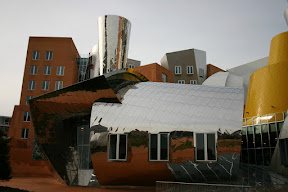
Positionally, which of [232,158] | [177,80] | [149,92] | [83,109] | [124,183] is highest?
[177,80]

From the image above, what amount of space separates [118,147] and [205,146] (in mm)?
4308

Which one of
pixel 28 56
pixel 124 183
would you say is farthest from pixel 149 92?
pixel 28 56

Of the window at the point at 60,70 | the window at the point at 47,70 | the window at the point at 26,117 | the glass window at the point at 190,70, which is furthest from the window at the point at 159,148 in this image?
the glass window at the point at 190,70

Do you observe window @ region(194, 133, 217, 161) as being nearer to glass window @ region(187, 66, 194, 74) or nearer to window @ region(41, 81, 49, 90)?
window @ region(41, 81, 49, 90)

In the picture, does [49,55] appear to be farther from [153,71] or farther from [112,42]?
[112,42]

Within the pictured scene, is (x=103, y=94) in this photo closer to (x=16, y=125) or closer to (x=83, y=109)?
(x=83, y=109)

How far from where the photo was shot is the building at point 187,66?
47062mm

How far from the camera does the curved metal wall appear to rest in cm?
2219

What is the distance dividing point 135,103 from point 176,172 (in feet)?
13.5

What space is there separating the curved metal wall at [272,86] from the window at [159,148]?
13.8 meters

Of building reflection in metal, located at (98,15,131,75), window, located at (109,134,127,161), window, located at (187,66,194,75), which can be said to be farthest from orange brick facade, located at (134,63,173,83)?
window, located at (109,134,127,161)

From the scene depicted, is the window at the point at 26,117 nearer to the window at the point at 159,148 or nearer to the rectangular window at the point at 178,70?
the rectangular window at the point at 178,70

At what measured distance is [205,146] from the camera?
12.2 metres

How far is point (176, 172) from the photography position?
1234 centimetres
